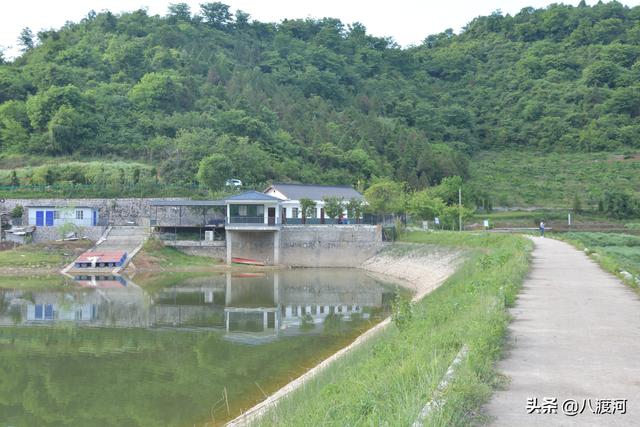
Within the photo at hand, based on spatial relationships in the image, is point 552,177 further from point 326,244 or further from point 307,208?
point 326,244

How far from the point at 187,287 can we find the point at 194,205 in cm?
1348

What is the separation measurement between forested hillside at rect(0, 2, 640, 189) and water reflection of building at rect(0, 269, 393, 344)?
21.6 meters

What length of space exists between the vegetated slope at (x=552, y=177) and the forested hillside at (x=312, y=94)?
4.17 meters

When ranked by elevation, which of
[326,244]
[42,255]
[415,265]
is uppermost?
[326,244]

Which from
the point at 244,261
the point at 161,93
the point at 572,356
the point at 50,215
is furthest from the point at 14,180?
the point at 572,356

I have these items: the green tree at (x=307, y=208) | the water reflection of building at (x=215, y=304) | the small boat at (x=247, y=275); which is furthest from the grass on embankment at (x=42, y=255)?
the green tree at (x=307, y=208)

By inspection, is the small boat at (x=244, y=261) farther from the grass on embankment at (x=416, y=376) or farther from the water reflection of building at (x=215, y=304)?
the grass on embankment at (x=416, y=376)

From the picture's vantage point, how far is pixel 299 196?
5125cm

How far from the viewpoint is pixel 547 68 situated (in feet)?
380

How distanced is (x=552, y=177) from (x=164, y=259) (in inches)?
2137

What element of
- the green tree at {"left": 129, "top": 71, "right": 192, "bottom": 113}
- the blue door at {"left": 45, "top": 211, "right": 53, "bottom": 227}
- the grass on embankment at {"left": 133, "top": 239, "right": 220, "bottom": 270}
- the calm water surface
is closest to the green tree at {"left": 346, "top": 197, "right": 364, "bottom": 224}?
the grass on embankment at {"left": 133, "top": 239, "right": 220, "bottom": 270}

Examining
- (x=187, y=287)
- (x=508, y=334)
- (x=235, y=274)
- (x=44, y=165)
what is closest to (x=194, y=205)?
(x=235, y=274)

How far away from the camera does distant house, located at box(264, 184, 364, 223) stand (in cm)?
4983

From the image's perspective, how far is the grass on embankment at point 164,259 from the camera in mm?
42438
